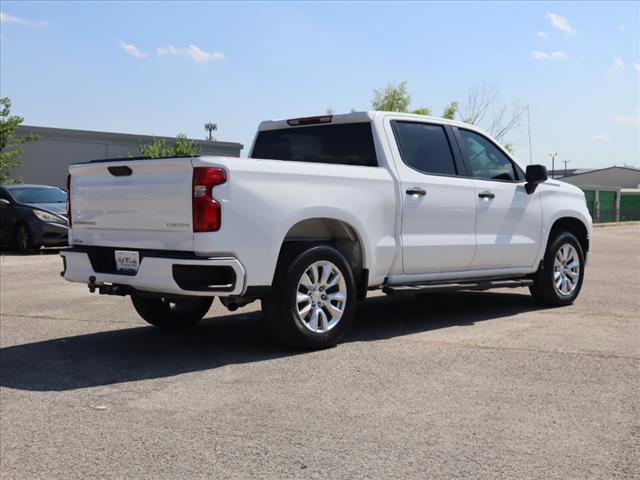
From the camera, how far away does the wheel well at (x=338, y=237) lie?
267 inches

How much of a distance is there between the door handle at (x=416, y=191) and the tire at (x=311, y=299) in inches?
40.6

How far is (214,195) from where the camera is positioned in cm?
581

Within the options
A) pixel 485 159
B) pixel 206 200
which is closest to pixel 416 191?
pixel 485 159

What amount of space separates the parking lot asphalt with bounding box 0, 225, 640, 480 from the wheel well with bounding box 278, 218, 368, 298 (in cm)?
61

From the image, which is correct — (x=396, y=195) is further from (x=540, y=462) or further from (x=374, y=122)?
(x=540, y=462)

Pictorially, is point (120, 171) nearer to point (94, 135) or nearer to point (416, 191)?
point (416, 191)

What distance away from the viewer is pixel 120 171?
6457 mm

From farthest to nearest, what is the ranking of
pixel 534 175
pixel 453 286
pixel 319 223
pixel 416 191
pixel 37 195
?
pixel 37 195 < pixel 534 175 < pixel 453 286 < pixel 416 191 < pixel 319 223

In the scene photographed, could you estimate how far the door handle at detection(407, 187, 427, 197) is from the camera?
286 inches

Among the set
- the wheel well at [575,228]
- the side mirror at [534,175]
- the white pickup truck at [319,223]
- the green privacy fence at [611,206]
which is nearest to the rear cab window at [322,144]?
the white pickup truck at [319,223]

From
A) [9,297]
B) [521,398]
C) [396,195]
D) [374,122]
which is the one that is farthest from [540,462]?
[9,297]

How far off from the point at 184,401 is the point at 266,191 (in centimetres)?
177

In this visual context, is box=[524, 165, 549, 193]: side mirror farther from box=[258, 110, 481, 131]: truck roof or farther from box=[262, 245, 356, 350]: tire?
box=[262, 245, 356, 350]: tire

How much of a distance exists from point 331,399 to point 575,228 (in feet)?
18.0
